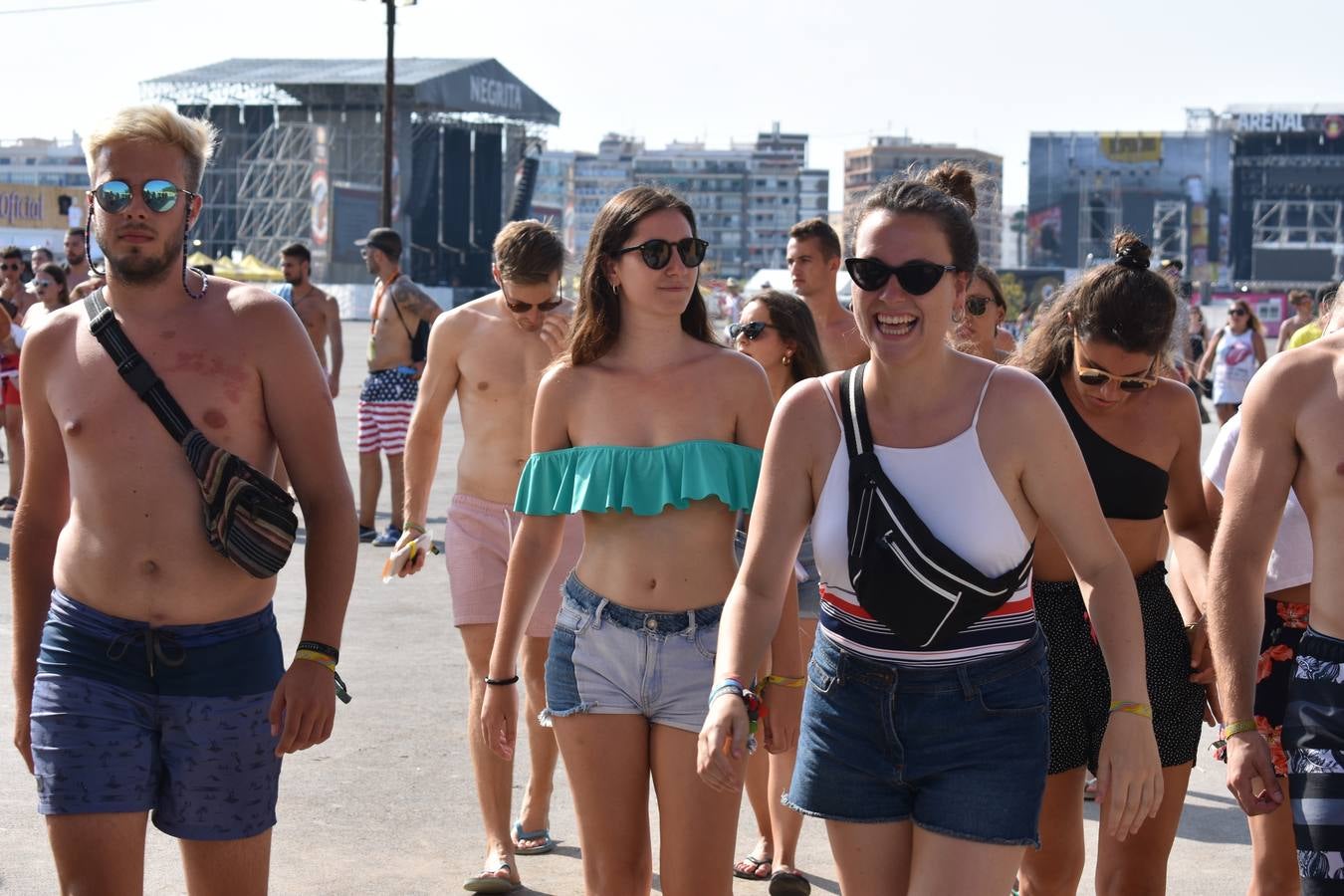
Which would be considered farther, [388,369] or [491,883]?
[388,369]

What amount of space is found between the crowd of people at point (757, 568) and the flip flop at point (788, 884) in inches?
43.2

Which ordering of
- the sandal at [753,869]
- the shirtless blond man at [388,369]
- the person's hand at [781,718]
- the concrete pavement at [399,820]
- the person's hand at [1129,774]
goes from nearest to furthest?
the person's hand at [1129,774]
the person's hand at [781,718]
the concrete pavement at [399,820]
the sandal at [753,869]
the shirtless blond man at [388,369]

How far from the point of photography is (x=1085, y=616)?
4.16 meters

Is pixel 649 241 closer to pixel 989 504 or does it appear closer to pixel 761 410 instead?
pixel 761 410

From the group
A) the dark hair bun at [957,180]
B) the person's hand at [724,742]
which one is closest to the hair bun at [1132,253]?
the dark hair bun at [957,180]

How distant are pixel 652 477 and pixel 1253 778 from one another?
1.40 metres

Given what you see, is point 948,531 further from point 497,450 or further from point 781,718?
point 497,450

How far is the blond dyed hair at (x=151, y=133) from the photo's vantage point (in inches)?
142

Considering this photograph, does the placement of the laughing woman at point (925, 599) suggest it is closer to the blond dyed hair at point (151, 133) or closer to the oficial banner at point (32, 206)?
the blond dyed hair at point (151, 133)

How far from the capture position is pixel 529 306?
5.89 m

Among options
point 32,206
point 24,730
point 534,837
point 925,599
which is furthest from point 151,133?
point 32,206

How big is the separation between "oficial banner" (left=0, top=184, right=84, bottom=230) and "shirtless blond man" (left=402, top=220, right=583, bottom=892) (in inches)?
2510

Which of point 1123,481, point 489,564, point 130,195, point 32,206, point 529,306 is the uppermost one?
point 32,206

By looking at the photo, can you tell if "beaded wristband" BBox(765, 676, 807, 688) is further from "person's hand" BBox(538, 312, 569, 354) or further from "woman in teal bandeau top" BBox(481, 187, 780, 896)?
"person's hand" BBox(538, 312, 569, 354)
